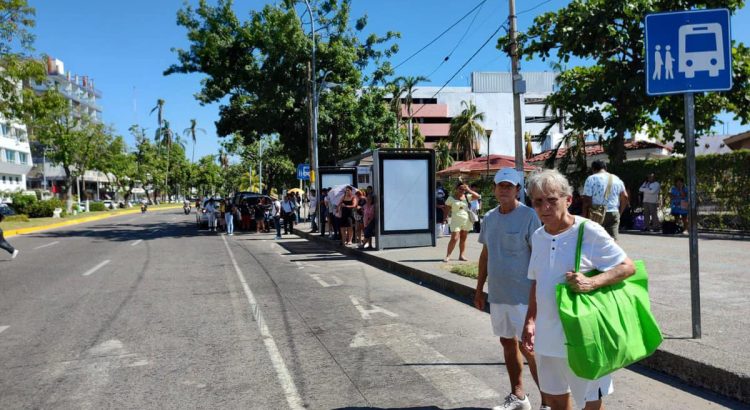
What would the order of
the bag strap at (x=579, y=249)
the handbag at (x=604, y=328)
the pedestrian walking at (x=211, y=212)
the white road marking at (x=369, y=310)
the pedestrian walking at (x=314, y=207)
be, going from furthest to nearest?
1. the pedestrian walking at (x=211, y=212)
2. the pedestrian walking at (x=314, y=207)
3. the white road marking at (x=369, y=310)
4. the bag strap at (x=579, y=249)
5. the handbag at (x=604, y=328)

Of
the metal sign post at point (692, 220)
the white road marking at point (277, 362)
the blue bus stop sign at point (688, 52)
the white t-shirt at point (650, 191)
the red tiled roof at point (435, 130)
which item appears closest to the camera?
the white road marking at point (277, 362)

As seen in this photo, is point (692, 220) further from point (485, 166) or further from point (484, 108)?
point (484, 108)

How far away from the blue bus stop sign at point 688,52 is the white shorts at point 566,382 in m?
2.95

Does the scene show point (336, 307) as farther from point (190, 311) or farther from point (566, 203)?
point (566, 203)

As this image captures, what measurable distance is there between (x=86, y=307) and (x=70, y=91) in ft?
296

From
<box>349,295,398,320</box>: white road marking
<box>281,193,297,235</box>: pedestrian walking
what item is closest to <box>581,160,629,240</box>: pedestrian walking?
<box>349,295,398,320</box>: white road marking

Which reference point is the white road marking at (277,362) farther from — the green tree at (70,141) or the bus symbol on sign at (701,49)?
the green tree at (70,141)

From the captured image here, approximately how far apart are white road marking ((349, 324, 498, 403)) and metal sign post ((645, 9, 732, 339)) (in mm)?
2069

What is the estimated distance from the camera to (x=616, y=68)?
1689cm

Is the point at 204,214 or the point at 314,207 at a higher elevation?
the point at 314,207

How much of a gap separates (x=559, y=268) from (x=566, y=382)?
583 millimetres

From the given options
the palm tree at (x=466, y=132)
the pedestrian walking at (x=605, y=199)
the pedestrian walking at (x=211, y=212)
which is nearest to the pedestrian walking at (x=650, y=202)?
the pedestrian walking at (x=605, y=199)

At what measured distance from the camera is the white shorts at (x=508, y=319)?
12.1ft

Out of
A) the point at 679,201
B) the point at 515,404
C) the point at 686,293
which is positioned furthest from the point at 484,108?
the point at 515,404
